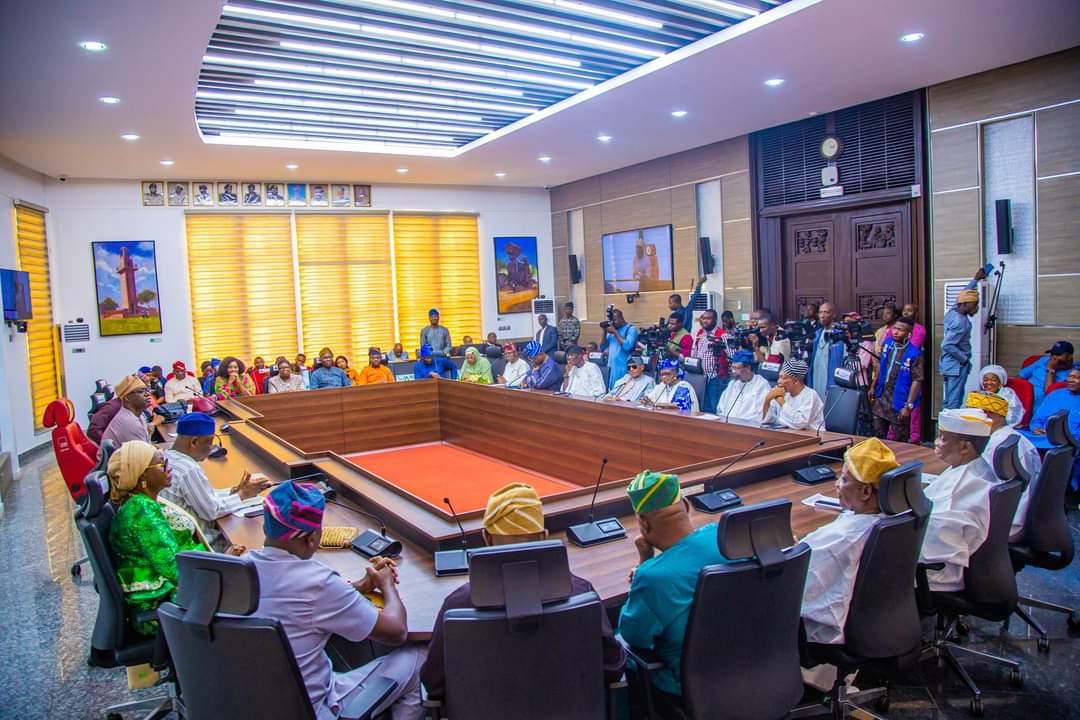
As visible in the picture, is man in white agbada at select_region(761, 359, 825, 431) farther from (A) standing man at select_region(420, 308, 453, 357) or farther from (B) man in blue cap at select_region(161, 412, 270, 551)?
(A) standing man at select_region(420, 308, 453, 357)

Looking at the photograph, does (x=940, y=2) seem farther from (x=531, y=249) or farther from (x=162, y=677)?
(x=531, y=249)

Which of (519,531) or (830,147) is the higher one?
(830,147)

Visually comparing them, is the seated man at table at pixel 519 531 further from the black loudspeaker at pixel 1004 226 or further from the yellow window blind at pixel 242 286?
the yellow window blind at pixel 242 286

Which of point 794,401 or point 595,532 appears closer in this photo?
point 595,532

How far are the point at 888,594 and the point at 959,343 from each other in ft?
15.3

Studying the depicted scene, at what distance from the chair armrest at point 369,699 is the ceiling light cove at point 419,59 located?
421 cm

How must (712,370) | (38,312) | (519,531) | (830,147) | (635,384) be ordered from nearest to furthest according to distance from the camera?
(519,531)
(635,384)
(712,370)
(830,147)
(38,312)

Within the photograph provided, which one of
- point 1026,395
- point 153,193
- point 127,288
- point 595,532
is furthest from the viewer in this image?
point 153,193

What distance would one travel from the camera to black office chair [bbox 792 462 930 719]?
2121 mm

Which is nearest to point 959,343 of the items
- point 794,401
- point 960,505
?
point 794,401

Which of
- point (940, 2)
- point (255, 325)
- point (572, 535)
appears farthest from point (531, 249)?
point (572, 535)

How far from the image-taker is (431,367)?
9117 millimetres

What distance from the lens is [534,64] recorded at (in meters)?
6.05

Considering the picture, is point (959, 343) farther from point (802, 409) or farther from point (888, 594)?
point (888, 594)
